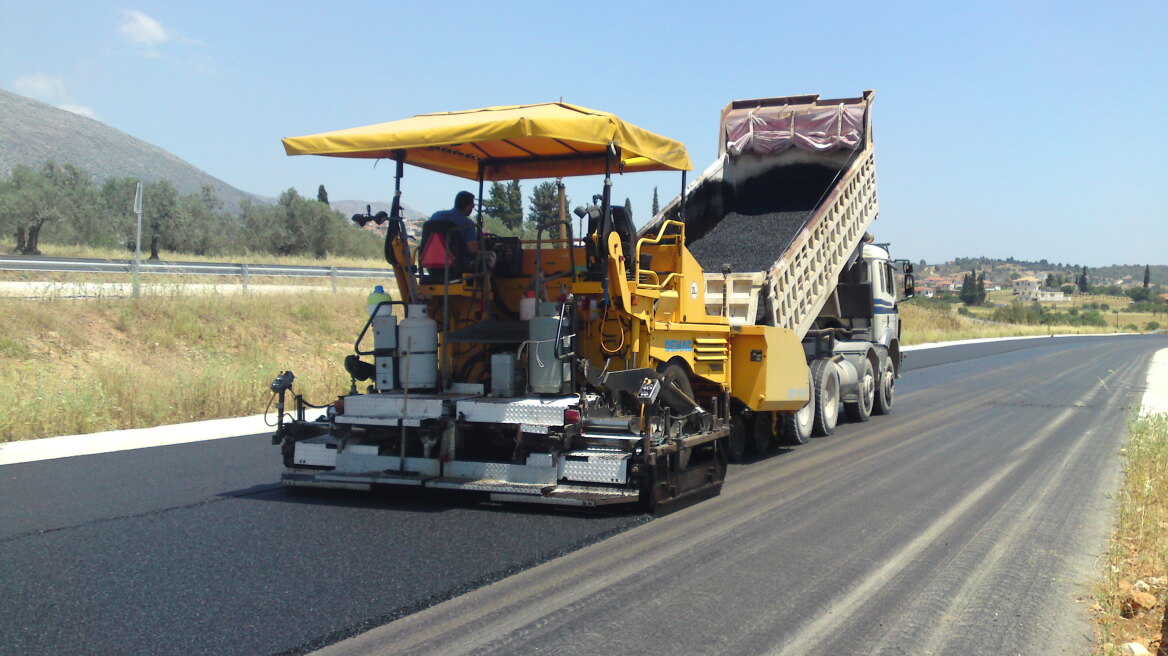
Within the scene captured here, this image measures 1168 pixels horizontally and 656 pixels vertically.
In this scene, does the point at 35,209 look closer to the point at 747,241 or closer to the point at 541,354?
the point at 747,241

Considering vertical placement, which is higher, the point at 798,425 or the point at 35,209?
the point at 35,209

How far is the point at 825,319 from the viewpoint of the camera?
13.0m

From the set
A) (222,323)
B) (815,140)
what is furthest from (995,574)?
(222,323)

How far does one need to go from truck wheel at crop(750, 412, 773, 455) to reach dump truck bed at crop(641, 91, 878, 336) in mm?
1269

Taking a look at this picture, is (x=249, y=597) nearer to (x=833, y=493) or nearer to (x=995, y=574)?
(x=995, y=574)

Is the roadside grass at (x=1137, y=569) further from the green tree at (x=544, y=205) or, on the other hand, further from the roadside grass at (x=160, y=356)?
the roadside grass at (x=160, y=356)

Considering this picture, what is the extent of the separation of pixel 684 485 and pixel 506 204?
2960 millimetres

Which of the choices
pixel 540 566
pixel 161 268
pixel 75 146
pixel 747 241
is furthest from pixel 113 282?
pixel 75 146

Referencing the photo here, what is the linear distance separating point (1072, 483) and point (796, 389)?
266cm

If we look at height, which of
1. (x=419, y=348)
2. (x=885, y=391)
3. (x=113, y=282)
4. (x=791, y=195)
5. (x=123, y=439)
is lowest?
(x=123, y=439)

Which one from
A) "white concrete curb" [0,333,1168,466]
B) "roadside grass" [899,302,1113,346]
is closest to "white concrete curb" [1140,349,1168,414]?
"roadside grass" [899,302,1113,346]

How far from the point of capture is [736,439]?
9.92 metres

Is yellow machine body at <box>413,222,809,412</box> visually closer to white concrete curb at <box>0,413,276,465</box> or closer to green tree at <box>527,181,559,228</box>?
green tree at <box>527,181,559,228</box>

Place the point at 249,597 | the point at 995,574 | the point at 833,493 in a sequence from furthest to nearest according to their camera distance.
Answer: the point at 833,493 < the point at 995,574 < the point at 249,597
